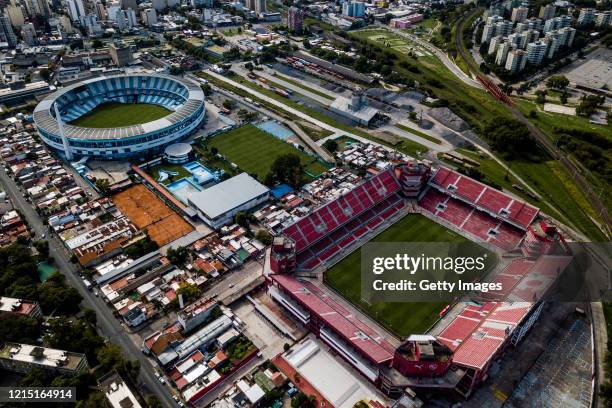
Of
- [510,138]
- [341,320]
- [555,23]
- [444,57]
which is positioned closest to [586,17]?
[555,23]

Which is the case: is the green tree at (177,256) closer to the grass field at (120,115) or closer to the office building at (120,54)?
the grass field at (120,115)

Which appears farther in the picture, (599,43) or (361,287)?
(599,43)

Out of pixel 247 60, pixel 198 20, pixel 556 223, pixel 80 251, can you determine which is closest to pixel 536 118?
pixel 556 223

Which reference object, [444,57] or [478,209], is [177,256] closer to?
[478,209]

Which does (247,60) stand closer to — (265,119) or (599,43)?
(265,119)

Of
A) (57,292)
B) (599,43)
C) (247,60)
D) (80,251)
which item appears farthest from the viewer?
(599,43)

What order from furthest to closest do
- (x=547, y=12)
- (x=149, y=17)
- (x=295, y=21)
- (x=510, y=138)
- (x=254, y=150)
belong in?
(x=547, y=12) < (x=149, y=17) < (x=295, y=21) < (x=254, y=150) < (x=510, y=138)
